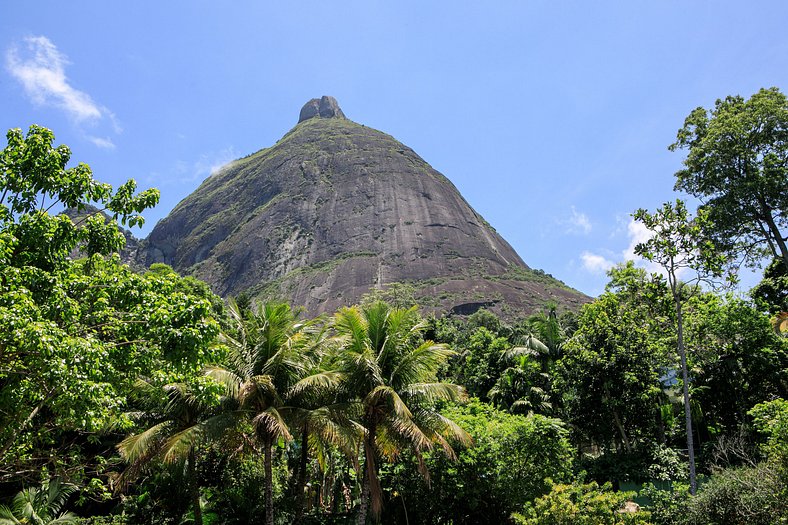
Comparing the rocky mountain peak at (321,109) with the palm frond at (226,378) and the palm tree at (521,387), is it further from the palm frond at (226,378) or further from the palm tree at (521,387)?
the palm frond at (226,378)

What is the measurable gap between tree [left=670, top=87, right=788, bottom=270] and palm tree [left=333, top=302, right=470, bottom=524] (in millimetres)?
15053

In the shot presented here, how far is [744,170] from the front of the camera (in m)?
21.5

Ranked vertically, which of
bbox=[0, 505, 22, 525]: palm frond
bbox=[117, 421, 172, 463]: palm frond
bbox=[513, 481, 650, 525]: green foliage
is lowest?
bbox=[0, 505, 22, 525]: palm frond

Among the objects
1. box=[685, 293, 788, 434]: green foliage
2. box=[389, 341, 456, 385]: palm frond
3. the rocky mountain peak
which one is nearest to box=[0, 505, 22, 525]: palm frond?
box=[389, 341, 456, 385]: palm frond

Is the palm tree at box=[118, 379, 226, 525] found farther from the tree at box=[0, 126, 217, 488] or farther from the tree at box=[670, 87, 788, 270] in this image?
the tree at box=[670, 87, 788, 270]

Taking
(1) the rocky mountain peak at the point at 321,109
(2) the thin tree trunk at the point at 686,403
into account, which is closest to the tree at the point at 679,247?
(2) the thin tree trunk at the point at 686,403

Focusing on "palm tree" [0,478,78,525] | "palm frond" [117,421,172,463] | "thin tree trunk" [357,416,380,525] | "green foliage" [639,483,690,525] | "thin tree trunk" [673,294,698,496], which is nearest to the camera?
"palm tree" [0,478,78,525]

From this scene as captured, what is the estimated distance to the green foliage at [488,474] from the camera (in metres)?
14.0

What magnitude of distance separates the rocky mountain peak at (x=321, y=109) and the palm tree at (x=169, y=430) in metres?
168

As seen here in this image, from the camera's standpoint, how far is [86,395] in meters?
6.58

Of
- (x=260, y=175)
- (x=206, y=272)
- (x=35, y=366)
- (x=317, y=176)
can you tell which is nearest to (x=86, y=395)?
(x=35, y=366)

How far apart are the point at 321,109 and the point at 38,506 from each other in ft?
573

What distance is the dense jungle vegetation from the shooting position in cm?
746

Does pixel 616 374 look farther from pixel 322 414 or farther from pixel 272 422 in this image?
pixel 272 422
